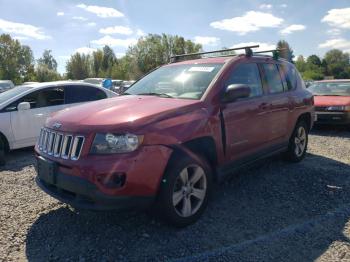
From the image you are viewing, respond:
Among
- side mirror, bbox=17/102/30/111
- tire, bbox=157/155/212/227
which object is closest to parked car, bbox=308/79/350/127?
tire, bbox=157/155/212/227

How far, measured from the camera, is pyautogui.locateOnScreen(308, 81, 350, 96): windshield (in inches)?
456

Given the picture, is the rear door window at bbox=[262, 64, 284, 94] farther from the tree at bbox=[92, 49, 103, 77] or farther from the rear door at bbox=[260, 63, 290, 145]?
the tree at bbox=[92, 49, 103, 77]

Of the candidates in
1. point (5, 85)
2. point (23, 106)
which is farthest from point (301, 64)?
point (23, 106)

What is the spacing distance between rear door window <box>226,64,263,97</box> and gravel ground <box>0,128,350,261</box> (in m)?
1.38

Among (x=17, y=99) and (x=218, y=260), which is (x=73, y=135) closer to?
(x=218, y=260)

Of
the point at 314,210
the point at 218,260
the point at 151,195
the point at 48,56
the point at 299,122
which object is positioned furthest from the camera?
the point at 48,56

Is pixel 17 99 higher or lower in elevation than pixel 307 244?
higher

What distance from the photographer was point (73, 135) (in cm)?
358

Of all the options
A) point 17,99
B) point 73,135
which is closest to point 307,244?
point 73,135

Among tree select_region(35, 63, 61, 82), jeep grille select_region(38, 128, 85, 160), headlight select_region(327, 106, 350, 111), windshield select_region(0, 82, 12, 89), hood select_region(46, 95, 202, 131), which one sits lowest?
headlight select_region(327, 106, 350, 111)

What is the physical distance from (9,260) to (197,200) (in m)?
1.96

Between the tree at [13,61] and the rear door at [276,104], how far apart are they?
2379 inches

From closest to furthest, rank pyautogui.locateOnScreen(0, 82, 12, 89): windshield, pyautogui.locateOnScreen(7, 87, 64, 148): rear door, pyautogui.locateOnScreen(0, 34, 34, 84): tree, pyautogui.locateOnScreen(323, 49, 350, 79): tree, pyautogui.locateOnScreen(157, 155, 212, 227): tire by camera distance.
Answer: pyautogui.locateOnScreen(157, 155, 212, 227): tire → pyautogui.locateOnScreen(7, 87, 64, 148): rear door → pyautogui.locateOnScreen(0, 82, 12, 89): windshield → pyautogui.locateOnScreen(0, 34, 34, 84): tree → pyautogui.locateOnScreen(323, 49, 350, 79): tree

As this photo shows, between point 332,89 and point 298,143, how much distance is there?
246 inches
